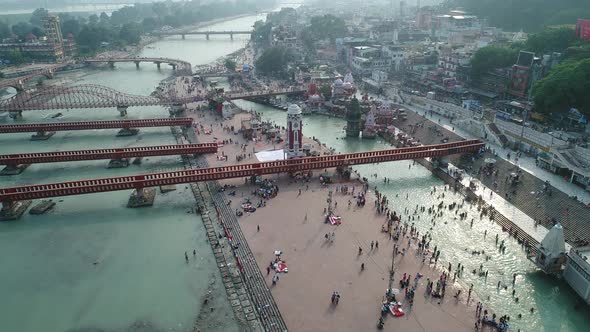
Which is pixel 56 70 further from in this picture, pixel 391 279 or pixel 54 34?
pixel 391 279

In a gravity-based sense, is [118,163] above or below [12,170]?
above

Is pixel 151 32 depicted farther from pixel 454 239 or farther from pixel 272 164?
pixel 454 239

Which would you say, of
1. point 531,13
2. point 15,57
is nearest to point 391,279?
point 531,13

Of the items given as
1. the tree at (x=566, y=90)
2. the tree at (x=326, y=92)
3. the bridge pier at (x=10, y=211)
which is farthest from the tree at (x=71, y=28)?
the tree at (x=566, y=90)

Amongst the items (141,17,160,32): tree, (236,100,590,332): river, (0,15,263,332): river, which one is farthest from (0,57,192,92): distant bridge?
(236,100,590,332): river

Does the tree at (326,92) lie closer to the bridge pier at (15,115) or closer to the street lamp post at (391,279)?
the street lamp post at (391,279)

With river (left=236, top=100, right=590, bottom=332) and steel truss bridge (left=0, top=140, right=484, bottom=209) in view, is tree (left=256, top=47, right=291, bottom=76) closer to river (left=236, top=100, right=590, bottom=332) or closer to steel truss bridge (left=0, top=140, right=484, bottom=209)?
river (left=236, top=100, right=590, bottom=332)

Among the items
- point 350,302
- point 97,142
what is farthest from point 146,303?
point 97,142
